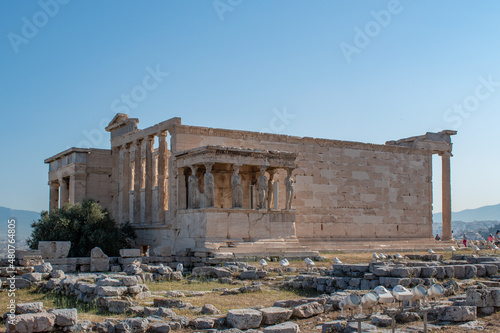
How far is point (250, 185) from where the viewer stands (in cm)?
2264

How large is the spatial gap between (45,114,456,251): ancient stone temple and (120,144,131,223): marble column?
4 centimetres

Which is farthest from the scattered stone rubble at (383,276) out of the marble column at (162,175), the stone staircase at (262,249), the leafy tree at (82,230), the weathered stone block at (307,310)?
the leafy tree at (82,230)

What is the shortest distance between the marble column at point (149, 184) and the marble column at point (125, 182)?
174cm

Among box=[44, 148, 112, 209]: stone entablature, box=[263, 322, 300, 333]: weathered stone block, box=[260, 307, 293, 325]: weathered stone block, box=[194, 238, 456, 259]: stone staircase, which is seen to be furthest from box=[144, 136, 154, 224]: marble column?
box=[263, 322, 300, 333]: weathered stone block

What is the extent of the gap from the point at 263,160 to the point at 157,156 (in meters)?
4.71

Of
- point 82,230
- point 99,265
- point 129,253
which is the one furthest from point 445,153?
point 99,265

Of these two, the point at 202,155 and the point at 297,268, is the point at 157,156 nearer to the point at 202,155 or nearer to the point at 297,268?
the point at 202,155

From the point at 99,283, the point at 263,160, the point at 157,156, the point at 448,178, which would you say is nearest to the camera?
the point at 99,283

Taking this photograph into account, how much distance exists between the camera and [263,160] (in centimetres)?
2105

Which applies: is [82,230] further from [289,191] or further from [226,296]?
[226,296]

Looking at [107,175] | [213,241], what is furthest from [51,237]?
[213,241]

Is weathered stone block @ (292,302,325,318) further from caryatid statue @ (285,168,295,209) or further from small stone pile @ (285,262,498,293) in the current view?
caryatid statue @ (285,168,295,209)

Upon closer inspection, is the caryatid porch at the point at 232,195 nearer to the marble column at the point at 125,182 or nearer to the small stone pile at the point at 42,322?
the marble column at the point at 125,182

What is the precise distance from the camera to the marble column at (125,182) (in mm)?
25047
